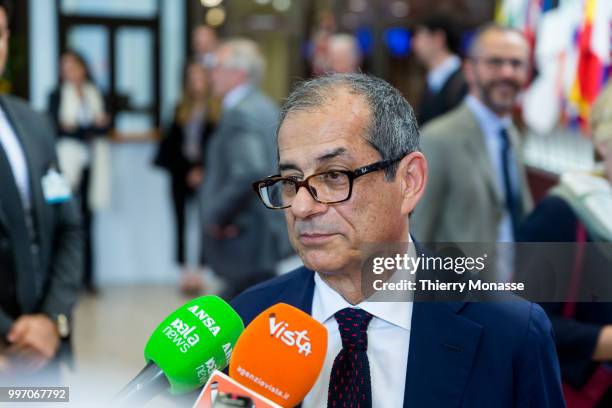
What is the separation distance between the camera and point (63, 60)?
6.80 metres

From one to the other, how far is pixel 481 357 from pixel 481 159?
187 centimetres

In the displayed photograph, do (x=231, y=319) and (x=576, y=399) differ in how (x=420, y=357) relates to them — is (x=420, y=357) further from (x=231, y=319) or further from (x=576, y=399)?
(x=576, y=399)

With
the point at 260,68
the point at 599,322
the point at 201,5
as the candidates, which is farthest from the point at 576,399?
the point at 201,5

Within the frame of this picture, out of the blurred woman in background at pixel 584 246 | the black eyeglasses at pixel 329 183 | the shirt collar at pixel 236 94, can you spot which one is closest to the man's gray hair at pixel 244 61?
the shirt collar at pixel 236 94

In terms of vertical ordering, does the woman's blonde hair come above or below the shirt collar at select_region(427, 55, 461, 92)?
below

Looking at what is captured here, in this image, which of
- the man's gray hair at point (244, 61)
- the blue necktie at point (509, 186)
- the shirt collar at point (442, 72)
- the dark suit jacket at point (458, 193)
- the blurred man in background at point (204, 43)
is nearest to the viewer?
the dark suit jacket at point (458, 193)

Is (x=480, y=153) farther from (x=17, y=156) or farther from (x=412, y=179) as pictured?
(x=412, y=179)

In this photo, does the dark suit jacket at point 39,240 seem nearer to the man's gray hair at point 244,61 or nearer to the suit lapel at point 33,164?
the suit lapel at point 33,164

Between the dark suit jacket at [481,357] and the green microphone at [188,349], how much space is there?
0.30 metres

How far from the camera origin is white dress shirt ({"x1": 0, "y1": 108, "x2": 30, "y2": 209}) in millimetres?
2422

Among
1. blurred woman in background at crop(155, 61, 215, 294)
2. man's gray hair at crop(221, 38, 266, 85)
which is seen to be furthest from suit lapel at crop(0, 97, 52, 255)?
blurred woman in background at crop(155, 61, 215, 294)

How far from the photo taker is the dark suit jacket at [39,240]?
238cm

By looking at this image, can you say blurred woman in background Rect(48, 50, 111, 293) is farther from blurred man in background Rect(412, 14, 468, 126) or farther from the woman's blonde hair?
blurred man in background Rect(412, 14, 468, 126)

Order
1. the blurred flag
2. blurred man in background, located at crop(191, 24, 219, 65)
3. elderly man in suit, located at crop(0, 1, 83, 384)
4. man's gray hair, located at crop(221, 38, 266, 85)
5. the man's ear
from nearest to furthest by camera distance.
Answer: the man's ear < elderly man in suit, located at crop(0, 1, 83, 384) < the blurred flag < man's gray hair, located at crop(221, 38, 266, 85) < blurred man in background, located at crop(191, 24, 219, 65)
